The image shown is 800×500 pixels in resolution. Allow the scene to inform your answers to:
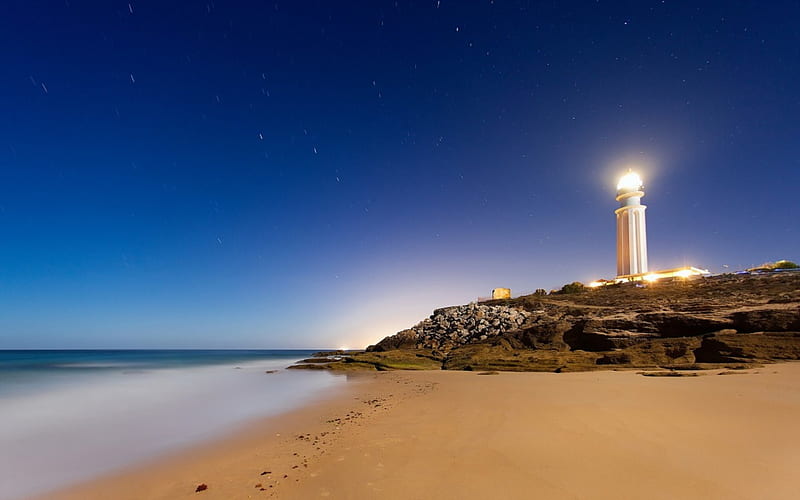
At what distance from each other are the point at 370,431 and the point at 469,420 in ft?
5.36

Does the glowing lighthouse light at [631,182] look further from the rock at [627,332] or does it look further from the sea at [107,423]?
the sea at [107,423]

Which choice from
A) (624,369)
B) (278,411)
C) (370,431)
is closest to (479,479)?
(370,431)

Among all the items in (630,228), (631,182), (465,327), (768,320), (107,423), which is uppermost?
(631,182)

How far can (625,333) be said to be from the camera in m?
15.3

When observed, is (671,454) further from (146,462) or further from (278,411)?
(278,411)

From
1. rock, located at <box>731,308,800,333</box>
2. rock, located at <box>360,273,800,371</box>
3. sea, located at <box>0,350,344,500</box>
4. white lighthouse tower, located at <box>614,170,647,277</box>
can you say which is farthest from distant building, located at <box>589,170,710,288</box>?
sea, located at <box>0,350,344,500</box>

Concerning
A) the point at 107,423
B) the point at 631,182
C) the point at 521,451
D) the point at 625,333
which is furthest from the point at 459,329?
the point at 631,182

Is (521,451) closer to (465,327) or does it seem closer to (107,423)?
(107,423)

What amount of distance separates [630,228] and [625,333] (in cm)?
3216

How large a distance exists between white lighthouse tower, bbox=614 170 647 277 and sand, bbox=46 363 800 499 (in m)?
37.6

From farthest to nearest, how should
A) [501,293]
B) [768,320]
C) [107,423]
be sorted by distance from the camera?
[501,293] → [768,320] → [107,423]

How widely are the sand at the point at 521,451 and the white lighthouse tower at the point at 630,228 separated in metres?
37.6

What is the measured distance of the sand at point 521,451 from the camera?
12.0ft

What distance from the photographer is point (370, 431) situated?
240 inches
